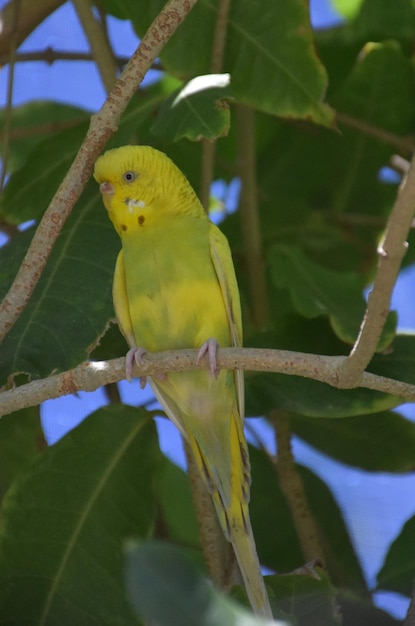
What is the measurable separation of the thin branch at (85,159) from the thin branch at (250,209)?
84 centimetres

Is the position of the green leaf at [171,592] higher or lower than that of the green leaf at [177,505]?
lower

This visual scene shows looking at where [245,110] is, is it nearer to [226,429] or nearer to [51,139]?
→ [51,139]

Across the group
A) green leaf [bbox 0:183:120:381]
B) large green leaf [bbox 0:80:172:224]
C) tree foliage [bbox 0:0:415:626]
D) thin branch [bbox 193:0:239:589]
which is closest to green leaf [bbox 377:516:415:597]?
tree foliage [bbox 0:0:415:626]

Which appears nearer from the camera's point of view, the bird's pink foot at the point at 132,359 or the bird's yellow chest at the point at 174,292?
the bird's pink foot at the point at 132,359

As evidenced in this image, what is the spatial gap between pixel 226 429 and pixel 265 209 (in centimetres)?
93

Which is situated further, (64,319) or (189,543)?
(189,543)

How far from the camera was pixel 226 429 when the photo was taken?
2.00m

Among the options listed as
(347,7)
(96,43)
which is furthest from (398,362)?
(347,7)

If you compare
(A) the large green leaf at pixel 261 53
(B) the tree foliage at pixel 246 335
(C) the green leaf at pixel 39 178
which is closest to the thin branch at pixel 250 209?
(B) the tree foliage at pixel 246 335

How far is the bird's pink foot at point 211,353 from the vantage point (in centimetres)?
160

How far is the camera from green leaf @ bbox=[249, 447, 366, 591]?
2.40 m

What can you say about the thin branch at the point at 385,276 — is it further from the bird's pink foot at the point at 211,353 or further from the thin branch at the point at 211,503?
the thin branch at the point at 211,503

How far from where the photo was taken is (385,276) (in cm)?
121

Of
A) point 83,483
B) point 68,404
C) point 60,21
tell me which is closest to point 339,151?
point 60,21
